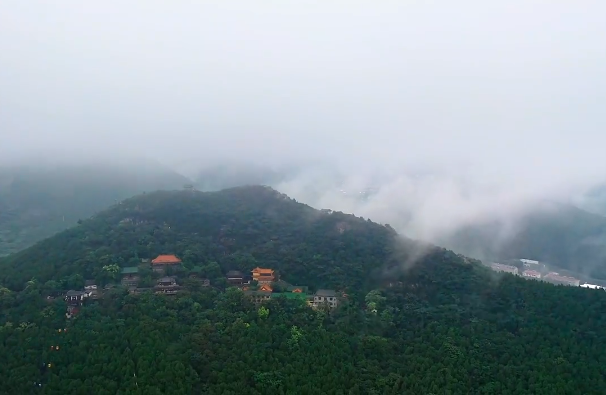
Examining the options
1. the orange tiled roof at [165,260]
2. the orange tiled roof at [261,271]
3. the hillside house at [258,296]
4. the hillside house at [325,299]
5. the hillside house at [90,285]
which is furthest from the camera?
the orange tiled roof at [261,271]

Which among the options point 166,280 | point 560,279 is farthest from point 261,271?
point 560,279

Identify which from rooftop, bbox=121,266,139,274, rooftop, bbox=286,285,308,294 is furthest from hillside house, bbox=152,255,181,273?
rooftop, bbox=286,285,308,294

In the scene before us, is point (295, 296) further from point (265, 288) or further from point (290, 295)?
point (265, 288)

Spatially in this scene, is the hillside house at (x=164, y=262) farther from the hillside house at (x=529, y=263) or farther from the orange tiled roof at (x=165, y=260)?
the hillside house at (x=529, y=263)

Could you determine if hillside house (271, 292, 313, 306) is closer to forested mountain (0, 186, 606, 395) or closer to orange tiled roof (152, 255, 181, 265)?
forested mountain (0, 186, 606, 395)

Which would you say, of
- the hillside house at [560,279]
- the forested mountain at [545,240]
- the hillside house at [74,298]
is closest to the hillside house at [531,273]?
the hillside house at [560,279]
